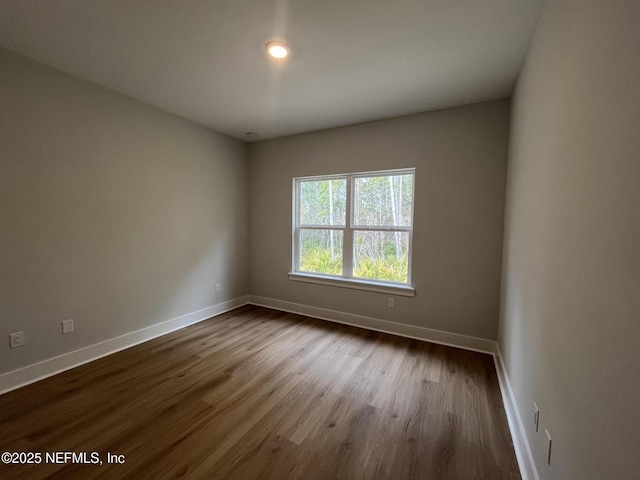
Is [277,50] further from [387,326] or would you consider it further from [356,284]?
[387,326]

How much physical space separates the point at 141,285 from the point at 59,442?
1.53 meters

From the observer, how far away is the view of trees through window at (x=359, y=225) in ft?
10.2

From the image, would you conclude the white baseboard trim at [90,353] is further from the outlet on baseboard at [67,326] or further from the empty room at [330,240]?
the outlet on baseboard at [67,326]

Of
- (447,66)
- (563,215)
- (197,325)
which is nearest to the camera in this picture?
(563,215)

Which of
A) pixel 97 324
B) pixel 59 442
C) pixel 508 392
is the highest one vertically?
pixel 97 324

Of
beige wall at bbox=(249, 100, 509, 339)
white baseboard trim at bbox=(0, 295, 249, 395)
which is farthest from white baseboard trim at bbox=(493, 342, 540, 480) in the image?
white baseboard trim at bbox=(0, 295, 249, 395)

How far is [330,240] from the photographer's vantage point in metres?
3.63

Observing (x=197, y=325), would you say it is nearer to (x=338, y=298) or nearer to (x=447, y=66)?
(x=338, y=298)

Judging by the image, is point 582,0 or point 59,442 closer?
point 582,0

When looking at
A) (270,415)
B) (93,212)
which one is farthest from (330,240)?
(93,212)

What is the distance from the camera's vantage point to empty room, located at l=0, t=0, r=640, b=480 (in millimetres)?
931

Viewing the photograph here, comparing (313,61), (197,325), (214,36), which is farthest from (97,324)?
(313,61)

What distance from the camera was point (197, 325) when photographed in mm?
3293

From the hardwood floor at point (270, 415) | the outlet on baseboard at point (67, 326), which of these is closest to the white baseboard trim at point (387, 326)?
the hardwood floor at point (270, 415)
